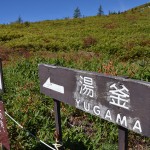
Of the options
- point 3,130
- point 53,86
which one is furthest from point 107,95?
point 3,130

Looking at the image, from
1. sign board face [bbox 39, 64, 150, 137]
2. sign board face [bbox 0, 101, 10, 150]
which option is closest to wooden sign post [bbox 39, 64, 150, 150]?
sign board face [bbox 39, 64, 150, 137]

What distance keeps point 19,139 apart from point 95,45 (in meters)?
14.5

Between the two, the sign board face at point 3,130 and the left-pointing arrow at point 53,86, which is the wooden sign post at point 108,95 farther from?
the sign board face at point 3,130

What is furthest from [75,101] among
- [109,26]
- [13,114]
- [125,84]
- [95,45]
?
[109,26]

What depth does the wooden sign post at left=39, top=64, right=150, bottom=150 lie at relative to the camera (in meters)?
2.83

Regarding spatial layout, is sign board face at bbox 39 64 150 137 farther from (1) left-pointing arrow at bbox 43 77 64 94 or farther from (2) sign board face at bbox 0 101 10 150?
(2) sign board face at bbox 0 101 10 150

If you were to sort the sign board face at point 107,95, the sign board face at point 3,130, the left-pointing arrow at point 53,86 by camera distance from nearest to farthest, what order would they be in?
the sign board face at point 107,95 < the left-pointing arrow at point 53,86 < the sign board face at point 3,130

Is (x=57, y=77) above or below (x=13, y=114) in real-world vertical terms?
above

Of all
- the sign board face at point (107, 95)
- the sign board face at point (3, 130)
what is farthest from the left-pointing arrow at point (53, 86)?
the sign board face at point (3, 130)

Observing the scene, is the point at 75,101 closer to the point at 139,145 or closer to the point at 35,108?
the point at 139,145

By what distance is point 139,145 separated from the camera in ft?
16.5

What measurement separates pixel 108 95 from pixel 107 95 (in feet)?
0.05

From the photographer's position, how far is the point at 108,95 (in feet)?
10.5

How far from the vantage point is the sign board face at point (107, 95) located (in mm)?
2830
